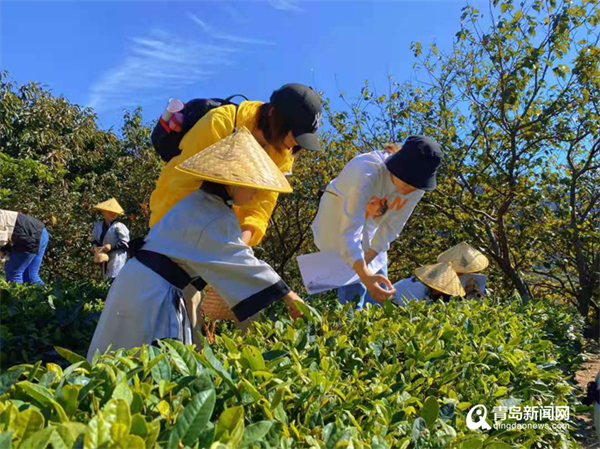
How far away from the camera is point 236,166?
2.19m

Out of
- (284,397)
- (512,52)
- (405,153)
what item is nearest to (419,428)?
(284,397)

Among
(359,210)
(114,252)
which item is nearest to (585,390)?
(359,210)

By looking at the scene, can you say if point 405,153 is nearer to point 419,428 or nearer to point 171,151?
point 171,151

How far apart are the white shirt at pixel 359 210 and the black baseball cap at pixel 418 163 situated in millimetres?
171

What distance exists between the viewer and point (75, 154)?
476 inches

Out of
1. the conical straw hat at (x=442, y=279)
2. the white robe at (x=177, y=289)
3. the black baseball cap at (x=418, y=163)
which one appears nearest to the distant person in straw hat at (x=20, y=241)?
the conical straw hat at (x=442, y=279)

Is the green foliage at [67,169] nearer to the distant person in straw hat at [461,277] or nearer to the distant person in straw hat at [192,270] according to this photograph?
the distant person in straw hat at [461,277]

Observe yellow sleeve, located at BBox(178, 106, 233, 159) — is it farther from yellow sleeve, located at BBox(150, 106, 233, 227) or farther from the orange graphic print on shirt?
the orange graphic print on shirt

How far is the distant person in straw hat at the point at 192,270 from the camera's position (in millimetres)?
2156

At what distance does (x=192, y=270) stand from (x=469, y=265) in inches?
148

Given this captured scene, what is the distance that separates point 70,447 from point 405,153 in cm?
277

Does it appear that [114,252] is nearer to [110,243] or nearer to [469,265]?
[110,243]

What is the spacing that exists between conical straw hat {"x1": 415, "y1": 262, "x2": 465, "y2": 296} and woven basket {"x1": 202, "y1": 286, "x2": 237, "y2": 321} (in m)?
2.28

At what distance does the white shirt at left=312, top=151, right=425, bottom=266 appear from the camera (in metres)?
3.20
